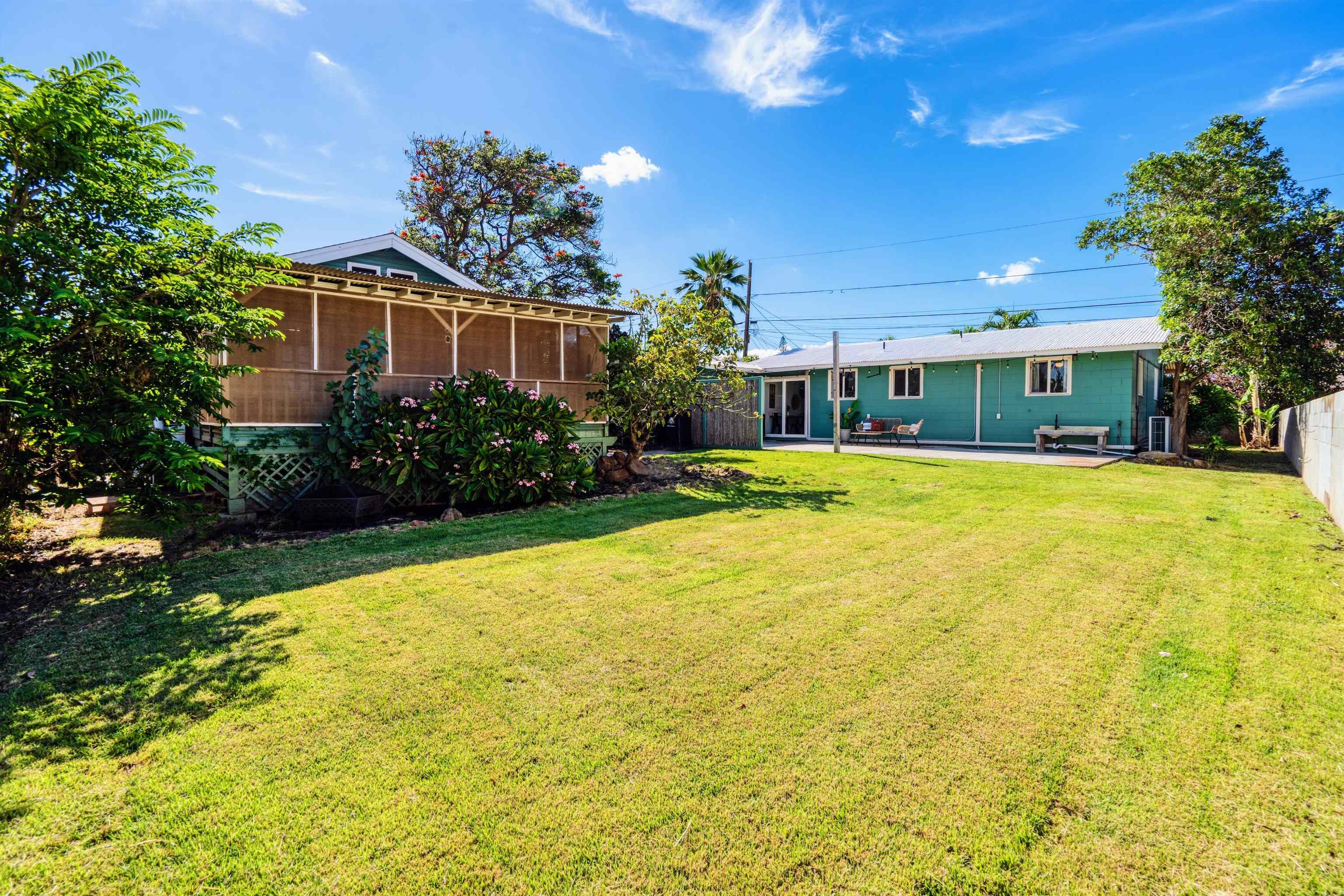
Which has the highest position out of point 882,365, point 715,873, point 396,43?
point 396,43

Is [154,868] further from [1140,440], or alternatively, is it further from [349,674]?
[1140,440]

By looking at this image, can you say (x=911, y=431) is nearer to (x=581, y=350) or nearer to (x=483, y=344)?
(x=581, y=350)

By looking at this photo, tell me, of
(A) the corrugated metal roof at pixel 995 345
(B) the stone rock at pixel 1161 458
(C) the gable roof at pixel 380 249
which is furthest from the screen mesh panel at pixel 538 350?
(B) the stone rock at pixel 1161 458

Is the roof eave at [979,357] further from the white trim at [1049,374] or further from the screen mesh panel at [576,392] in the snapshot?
the screen mesh panel at [576,392]

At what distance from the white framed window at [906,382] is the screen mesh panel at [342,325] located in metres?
15.8

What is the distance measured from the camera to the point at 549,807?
6.73 feet

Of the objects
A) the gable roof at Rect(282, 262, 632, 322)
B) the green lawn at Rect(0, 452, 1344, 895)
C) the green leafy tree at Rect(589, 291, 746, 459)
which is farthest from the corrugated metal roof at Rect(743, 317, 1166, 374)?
the green lawn at Rect(0, 452, 1344, 895)

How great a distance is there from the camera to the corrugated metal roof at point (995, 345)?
15.2 metres

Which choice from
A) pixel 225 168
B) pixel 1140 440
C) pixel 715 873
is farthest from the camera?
pixel 1140 440

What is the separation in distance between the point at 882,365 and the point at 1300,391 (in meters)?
9.91

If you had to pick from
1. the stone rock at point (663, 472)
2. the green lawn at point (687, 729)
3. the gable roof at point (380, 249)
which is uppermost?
the gable roof at point (380, 249)

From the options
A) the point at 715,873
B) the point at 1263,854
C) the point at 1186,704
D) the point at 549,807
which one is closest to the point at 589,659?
the point at 549,807

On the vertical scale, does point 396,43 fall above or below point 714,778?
above

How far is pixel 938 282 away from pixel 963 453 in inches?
521
